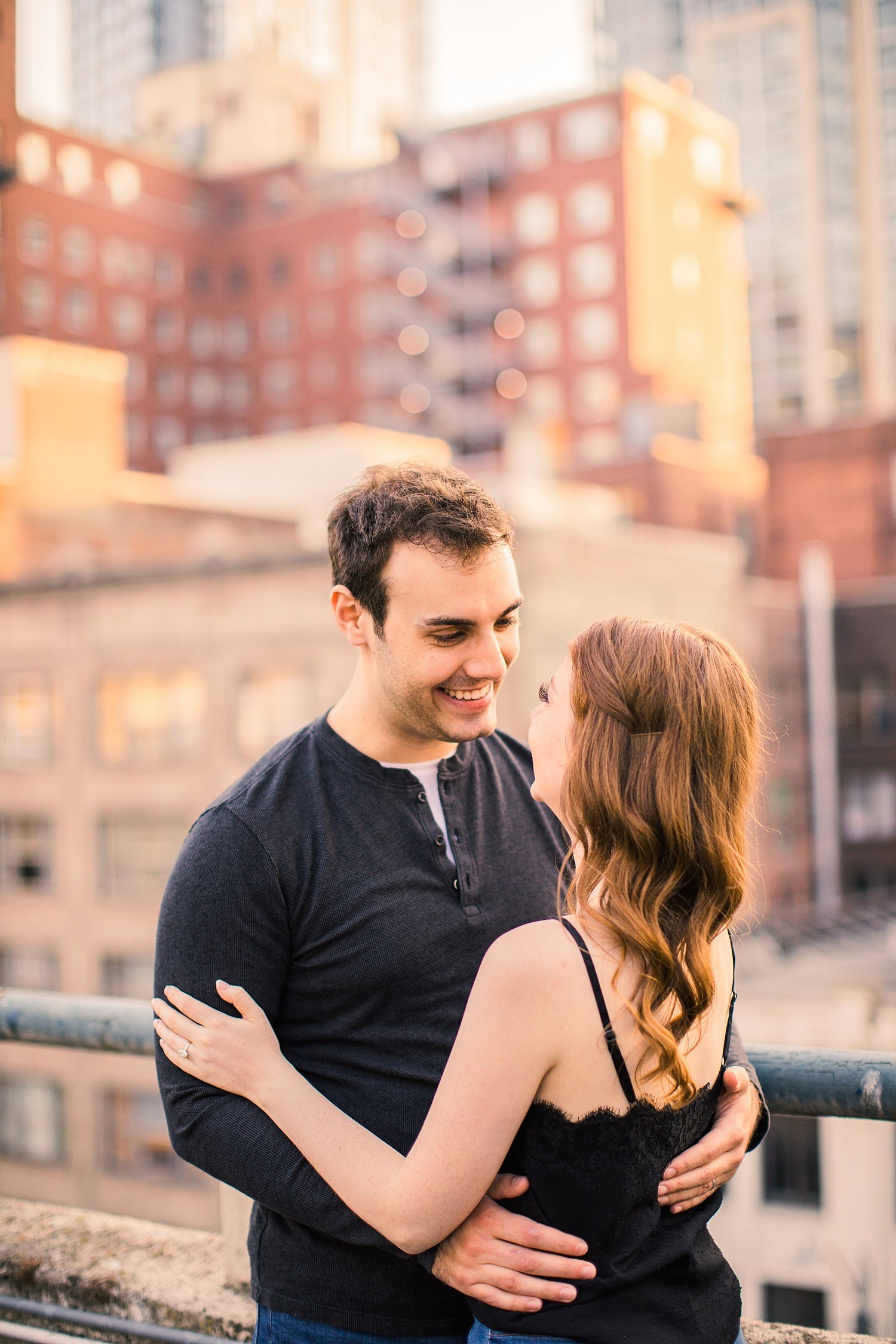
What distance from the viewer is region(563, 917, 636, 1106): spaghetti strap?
70.1 inches

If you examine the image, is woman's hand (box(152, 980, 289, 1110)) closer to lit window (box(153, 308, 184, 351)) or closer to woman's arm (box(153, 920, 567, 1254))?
woman's arm (box(153, 920, 567, 1254))

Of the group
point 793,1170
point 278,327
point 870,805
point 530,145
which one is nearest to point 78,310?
point 278,327

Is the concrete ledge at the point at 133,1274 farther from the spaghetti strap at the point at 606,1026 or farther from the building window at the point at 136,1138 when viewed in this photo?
the building window at the point at 136,1138

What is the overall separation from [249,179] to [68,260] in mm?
12594

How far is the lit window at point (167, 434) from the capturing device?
234ft

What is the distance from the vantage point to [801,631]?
41281mm

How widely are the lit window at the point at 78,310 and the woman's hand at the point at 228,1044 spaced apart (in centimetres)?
6996

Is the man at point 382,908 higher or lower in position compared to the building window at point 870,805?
higher

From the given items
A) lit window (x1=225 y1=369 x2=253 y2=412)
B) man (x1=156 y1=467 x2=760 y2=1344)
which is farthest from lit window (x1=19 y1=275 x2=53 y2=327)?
man (x1=156 y1=467 x2=760 y2=1344)

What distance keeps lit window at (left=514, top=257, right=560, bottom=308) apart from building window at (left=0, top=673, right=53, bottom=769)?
38.6 metres

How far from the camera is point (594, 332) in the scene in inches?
2445

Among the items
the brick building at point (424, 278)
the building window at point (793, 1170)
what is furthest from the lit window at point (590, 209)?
the building window at point (793, 1170)

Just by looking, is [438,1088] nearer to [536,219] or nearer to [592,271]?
[592,271]

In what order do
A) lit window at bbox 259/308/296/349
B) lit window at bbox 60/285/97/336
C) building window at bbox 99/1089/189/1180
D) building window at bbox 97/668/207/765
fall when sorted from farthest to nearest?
1. lit window at bbox 259/308/296/349
2. lit window at bbox 60/285/97/336
3. building window at bbox 97/668/207/765
4. building window at bbox 99/1089/189/1180
